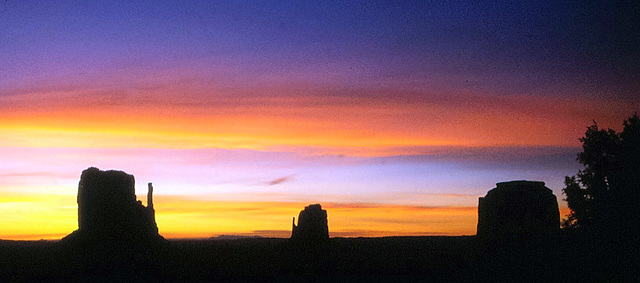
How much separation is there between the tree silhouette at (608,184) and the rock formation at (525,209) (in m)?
7.08

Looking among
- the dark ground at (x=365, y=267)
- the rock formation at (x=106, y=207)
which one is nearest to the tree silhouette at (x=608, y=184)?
the dark ground at (x=365, y=267)

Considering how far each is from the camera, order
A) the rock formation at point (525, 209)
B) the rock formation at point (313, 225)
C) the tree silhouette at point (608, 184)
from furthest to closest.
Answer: the rock formation at point (313, 225) < the tree silhouette at point (608, 184) < the rock formation at point (525, 209)

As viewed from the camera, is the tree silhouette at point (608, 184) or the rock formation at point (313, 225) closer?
the tree silhouette at point (608, 184)

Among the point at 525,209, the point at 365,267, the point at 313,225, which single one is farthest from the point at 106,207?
the point at 525,209

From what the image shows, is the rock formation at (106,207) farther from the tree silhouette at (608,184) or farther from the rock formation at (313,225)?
the tree silhouette at (608,184)

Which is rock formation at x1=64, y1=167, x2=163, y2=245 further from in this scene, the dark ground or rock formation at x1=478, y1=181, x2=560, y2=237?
rock formation at x1=478, y1=181, x2=560, y2=237

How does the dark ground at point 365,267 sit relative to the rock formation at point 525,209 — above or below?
below

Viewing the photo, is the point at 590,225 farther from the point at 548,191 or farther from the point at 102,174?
the point at 102,174

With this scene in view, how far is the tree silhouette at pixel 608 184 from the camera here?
39.4 m

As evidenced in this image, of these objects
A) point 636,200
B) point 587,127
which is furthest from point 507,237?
point 587,127

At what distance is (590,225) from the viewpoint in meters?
42.3

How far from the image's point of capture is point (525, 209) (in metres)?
33.7

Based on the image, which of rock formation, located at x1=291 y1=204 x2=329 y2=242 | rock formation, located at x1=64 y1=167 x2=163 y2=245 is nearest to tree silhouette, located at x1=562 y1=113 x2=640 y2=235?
rock formation, located at x1=291 y1=204 x2=329 y2=242

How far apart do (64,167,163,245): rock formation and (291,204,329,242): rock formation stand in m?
19.3
